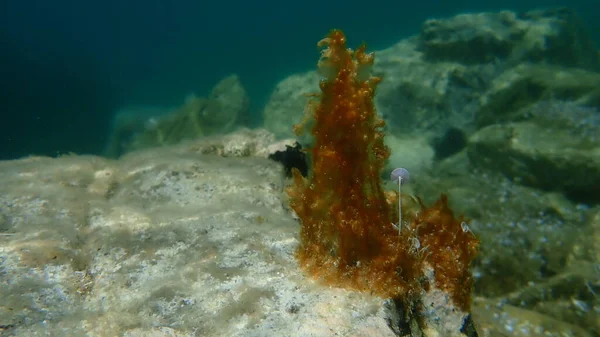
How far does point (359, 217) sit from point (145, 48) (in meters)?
67.4

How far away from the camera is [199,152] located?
5.47 m

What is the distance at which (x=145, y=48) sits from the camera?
61.4 m

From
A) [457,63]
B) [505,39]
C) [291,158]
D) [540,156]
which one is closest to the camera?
[291,158]

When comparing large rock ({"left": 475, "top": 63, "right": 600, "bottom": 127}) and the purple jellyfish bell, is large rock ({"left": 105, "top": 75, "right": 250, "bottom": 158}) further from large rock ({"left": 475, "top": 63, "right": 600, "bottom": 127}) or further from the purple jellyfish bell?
the purple jellyfish bell

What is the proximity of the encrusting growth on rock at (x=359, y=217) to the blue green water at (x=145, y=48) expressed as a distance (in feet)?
57.7

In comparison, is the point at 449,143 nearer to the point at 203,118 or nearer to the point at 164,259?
the point at 203,118

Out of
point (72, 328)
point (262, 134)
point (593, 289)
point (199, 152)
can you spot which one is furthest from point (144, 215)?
point (593, 289)

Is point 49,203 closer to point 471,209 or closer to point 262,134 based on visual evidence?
point 262,134

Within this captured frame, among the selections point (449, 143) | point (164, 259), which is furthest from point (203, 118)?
point (164, 259)

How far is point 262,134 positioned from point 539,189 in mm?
6238

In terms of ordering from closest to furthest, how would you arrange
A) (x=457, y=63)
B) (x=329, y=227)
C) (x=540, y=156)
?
(x=329, y=227)
(x=540, y=156)
(x=457, y=63)

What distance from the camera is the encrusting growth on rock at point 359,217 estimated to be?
2672 millimetres

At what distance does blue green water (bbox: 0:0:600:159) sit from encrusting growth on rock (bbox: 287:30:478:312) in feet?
57.7

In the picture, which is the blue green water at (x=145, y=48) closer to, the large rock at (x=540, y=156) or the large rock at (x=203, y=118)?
the large rock at (x=203, y=118)
